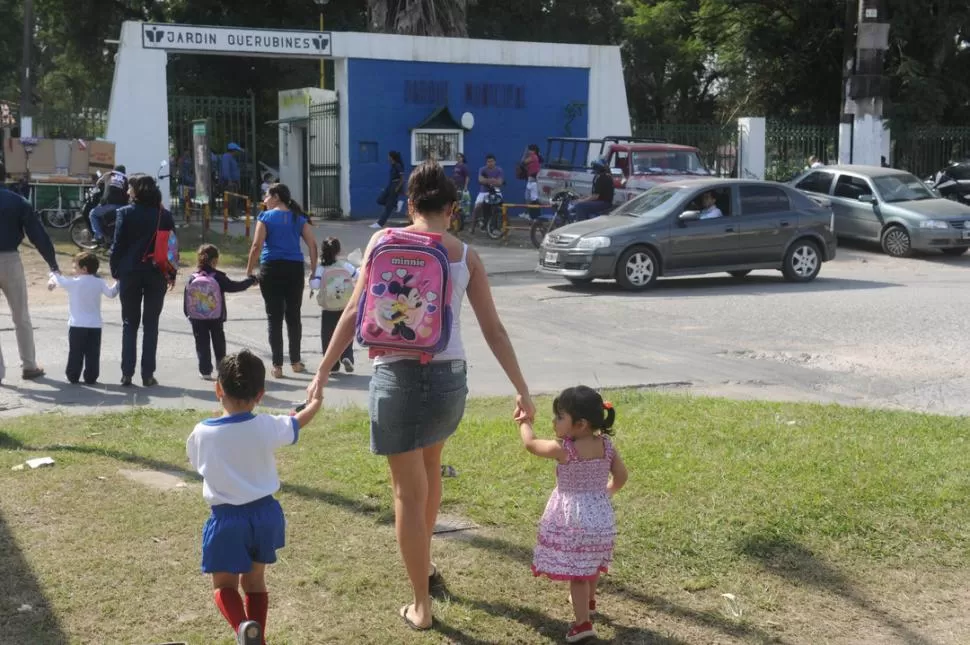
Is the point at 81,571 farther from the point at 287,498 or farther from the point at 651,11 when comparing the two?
the point at 651,11

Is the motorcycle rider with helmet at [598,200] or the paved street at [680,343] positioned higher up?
the motorcycle rider with helmet at [598,200]

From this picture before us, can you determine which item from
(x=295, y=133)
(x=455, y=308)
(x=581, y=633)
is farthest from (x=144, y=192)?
(x=295, y=133)

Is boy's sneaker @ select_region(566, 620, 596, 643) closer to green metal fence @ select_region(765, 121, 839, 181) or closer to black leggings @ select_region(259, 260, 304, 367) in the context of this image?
black leggings @ select_region(259, 260, 304, 367)

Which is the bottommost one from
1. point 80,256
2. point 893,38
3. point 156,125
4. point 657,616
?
point 657,616

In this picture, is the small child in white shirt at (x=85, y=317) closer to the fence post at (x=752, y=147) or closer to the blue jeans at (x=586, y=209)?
the blue jeans at (x=586, y=209)

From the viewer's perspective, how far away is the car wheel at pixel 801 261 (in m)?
17.5

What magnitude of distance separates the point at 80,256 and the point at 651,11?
102ft

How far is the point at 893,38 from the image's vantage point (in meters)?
32.2

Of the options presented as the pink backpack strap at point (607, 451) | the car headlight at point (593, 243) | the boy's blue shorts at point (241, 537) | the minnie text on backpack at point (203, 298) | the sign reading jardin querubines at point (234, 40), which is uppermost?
the sign reading jardin querubines at point (234, 40)

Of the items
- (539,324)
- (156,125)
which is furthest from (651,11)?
(539,324)

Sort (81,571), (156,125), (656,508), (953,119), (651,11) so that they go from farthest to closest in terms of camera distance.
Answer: (651,11) < (953,119) < (156,125) < (656,508) < (81,571)

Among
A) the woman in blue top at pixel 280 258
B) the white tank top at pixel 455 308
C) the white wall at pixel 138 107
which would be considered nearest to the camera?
the white tank top at pixel 455 308

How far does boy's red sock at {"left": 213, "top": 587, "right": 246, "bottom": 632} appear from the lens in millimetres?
4238

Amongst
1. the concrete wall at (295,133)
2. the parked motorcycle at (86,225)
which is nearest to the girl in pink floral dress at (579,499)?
the parked motorcycle at (86,225)
